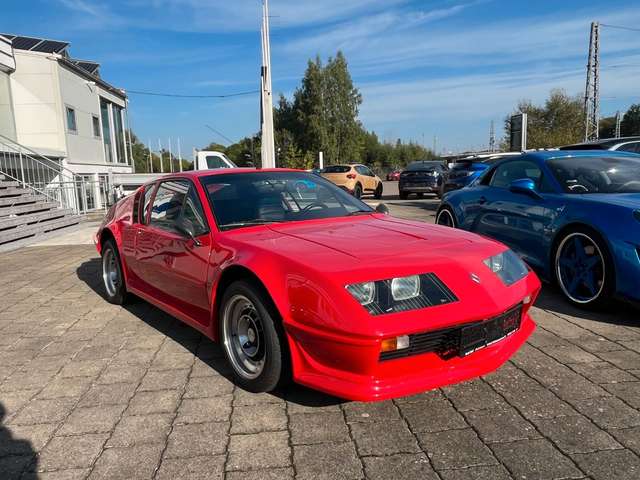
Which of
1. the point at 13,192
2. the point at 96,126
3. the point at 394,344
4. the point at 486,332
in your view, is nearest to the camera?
the point at 394,344

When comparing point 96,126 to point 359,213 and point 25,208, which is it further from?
point 359,213

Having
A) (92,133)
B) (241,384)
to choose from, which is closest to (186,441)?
(241,384)

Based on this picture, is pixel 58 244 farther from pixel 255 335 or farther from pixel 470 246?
pixel 470 246

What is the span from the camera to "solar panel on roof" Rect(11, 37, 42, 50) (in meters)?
18.8

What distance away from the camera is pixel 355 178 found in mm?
18734

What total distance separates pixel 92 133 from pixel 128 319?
20.7m

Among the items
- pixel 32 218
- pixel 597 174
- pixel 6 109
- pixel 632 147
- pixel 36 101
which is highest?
pixel 36 101

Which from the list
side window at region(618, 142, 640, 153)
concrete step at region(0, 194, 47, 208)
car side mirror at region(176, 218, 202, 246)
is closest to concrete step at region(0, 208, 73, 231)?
concrete step at region(0, 194, 47, 208)

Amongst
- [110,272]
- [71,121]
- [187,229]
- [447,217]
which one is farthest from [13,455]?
[71,121]

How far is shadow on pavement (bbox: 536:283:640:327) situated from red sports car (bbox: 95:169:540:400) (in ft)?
4.62

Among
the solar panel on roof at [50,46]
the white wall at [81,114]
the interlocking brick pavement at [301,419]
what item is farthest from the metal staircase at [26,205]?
the interlocking brick pavement at [301,419]

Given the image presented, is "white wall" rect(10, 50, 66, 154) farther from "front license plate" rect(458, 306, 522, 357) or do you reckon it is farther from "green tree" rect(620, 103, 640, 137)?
"green tree" rect(620, 103, 640, 137)

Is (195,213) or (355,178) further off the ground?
(195,213)

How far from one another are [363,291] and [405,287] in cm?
23
